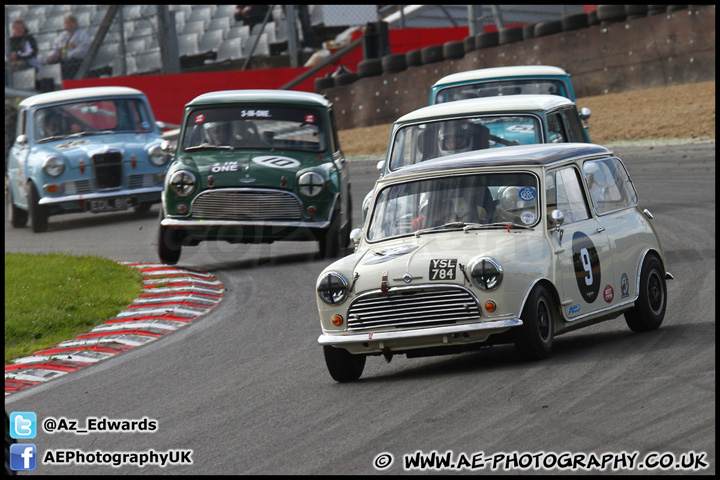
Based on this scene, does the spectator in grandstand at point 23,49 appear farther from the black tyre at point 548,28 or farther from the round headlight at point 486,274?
the round headlight at point 486,274

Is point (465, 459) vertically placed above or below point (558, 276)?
below

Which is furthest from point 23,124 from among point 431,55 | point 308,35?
point 308,35

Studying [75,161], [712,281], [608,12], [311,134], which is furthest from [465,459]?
[608,12]

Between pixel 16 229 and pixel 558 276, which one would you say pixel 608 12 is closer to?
pixel 16 229

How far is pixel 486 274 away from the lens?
23.2 ft

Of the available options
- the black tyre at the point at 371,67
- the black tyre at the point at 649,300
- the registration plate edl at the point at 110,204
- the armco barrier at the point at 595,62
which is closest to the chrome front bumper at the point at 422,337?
the black tyre at the point at 649,300

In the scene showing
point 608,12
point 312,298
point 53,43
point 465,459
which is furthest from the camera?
point 53,43

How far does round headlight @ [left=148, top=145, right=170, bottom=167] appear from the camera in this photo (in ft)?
55.1

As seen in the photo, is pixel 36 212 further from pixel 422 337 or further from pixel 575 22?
pixel 575 22

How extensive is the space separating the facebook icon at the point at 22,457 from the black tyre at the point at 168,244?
21.9 ft

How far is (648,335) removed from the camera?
8070mm

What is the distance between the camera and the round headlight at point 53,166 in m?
16.4

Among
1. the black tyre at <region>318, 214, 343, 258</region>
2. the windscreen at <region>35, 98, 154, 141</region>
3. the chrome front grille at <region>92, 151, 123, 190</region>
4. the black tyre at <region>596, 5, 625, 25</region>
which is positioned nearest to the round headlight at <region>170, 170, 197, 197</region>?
the black tyre at <region>318, 214, 343, 258</region>

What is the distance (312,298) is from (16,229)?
26.9 ft
